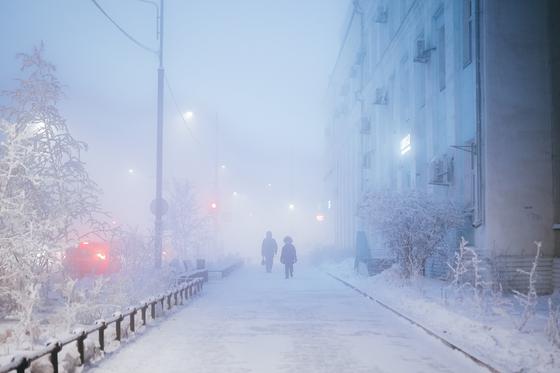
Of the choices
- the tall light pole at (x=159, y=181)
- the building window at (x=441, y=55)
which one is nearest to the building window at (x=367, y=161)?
the building window at (x=441, y=55)

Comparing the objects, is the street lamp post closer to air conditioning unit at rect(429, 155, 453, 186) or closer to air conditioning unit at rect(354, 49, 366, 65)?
air conditioning unit at rect(429, 155, 453, 186)

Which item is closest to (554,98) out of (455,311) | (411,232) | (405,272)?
(411,232)

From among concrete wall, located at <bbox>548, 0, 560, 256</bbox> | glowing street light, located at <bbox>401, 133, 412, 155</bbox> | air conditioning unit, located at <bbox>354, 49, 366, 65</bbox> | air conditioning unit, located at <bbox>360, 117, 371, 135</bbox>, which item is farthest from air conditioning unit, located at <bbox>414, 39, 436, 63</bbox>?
air conditioning unit, located at <bbox>354, 49, 366, 65</bbox>

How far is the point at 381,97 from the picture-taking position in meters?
33.0

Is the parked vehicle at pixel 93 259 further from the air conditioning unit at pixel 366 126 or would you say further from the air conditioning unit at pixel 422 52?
the air conditioning unit at pixel 366 126

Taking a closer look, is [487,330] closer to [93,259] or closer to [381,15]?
[93,259]

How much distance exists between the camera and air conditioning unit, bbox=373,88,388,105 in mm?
32625

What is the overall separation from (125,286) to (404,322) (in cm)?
701

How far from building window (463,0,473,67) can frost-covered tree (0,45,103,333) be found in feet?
41.3

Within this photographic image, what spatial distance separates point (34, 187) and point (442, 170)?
559 inches

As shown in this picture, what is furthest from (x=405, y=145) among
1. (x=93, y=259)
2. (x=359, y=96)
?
(x=93, y=259)

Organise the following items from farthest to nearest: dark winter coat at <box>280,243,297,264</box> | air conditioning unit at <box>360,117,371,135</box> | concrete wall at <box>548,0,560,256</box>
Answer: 1. air conditioning unit at <box>360,117,371,135</box>
2. dark winter coat at <box>280,243,297,264</box>
3. concrete wall at <box>548,0,560,256</box>

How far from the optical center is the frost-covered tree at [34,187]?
1247 centimetres

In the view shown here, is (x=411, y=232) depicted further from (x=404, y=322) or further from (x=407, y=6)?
(x=407, y=6)
